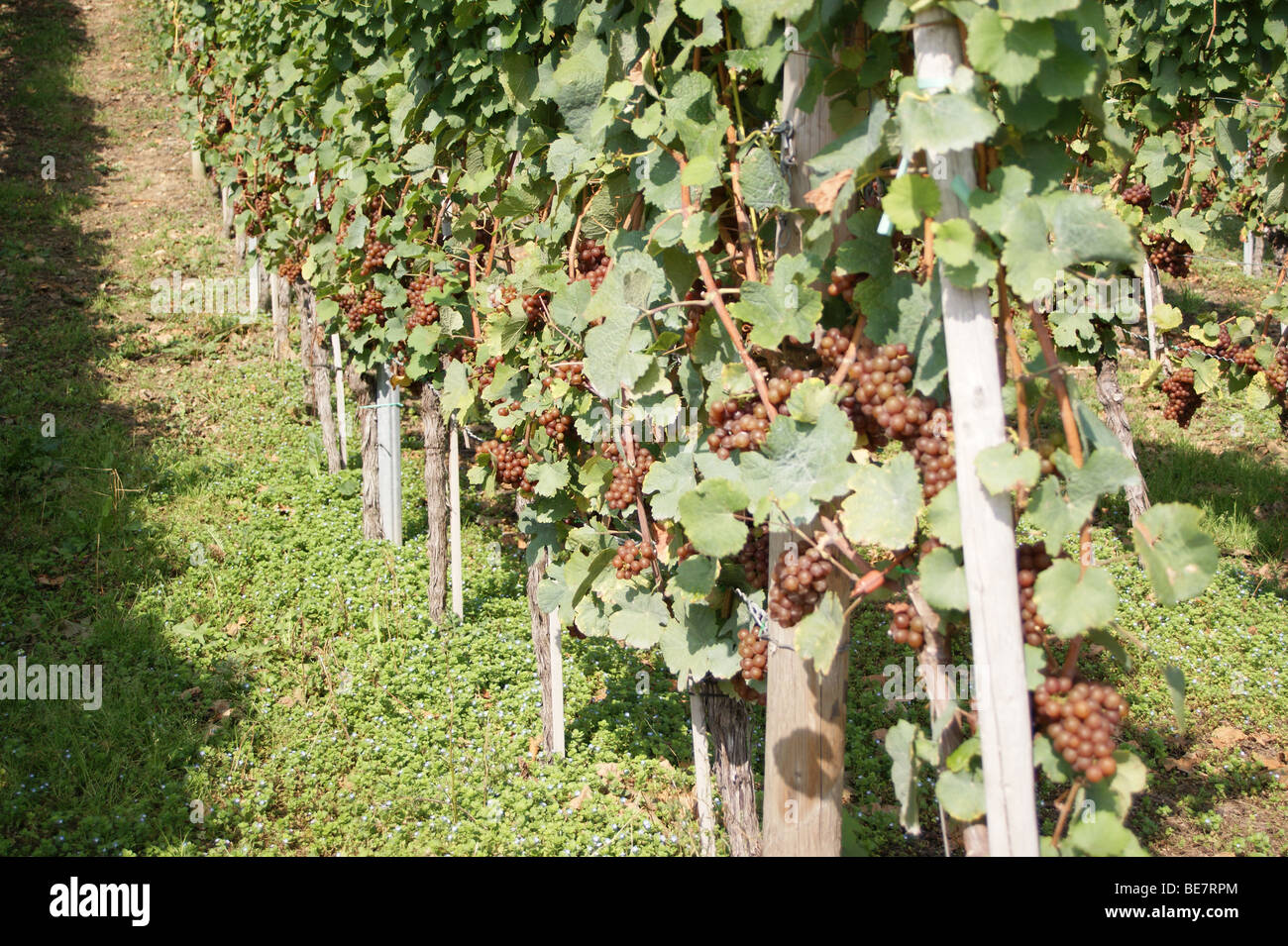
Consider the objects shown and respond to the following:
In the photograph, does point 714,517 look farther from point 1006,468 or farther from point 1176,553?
point 1176,553

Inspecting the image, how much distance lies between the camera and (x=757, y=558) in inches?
88.0

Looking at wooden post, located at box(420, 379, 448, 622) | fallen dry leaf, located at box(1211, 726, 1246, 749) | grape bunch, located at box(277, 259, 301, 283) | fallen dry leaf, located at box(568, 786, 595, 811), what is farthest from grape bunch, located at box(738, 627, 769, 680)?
grape bunch, located at box(277, 259, 301, 283)

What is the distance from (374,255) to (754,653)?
345cm

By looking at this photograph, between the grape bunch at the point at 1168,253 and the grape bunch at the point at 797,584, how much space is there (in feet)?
15.2

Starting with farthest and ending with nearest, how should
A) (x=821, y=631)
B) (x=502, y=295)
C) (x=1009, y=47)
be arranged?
(x=502, y=295) → (x=821, y=631) → (x=1009, y=47)

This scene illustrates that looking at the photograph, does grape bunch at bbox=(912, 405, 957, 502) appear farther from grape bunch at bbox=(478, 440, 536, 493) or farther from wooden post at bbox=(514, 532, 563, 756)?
wooden post at bbox=(514, 532, 563, 756)

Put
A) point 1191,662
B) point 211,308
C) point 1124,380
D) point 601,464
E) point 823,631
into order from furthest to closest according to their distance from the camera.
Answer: point 211,308, point 1124,380, point 1191,662, point 601,464, point 823,631

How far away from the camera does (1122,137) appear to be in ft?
5.84

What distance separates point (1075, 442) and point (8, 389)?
837 centimetres

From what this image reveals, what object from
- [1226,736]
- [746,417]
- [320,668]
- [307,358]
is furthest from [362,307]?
[1226,736]

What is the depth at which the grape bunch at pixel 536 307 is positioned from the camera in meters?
3.21

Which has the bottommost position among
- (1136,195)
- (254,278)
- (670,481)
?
(670,481)
